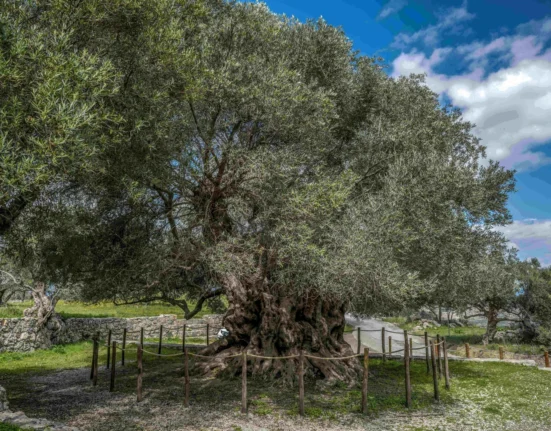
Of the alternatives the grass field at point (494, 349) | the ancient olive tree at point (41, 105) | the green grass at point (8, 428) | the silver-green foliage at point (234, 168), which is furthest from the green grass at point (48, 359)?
the grass field at point (494, 349)

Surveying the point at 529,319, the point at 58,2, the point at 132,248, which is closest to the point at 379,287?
the point at 132,248

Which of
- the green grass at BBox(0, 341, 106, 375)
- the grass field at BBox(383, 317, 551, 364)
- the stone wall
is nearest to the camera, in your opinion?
the green grass at BBox(0, 341, 106, 375)

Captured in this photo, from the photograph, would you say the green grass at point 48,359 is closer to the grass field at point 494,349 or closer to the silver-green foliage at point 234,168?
the silver-green foliage at point 234,168

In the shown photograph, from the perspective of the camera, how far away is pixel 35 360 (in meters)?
20.6

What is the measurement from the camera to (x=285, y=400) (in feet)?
41.3

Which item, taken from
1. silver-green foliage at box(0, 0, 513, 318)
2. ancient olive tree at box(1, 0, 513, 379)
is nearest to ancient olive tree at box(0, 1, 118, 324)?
silver-green foliage at box(0, 0, 513, 318)

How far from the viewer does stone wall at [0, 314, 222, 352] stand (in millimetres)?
22156

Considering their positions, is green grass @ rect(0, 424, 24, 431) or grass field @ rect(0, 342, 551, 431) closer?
green grass @ rect(0, 424, 24, 431)

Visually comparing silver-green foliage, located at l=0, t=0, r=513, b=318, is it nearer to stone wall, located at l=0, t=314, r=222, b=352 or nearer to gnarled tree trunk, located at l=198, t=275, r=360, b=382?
gnarled tree trunk, located at l=198, t=275, r=360, b=382

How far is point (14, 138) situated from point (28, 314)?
60.9ft

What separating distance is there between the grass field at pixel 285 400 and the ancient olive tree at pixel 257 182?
1.71 metres

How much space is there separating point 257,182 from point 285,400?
6.60 meters

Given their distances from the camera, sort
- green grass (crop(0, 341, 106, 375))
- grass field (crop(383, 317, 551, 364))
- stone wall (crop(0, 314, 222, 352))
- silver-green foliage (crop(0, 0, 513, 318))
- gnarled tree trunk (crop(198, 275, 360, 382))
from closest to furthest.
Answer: silver-green foliage (crop(0, 0, 513, 318)) → gnarled tree trunk (crop(198, 275, 360, 382)) → green grass (crop(0, 341, 106, 375)) → stone wall (crop(0, 314, 222, 352)) → grass field (crop(383, 317, 551, 364))

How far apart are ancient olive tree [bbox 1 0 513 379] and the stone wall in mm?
8396
